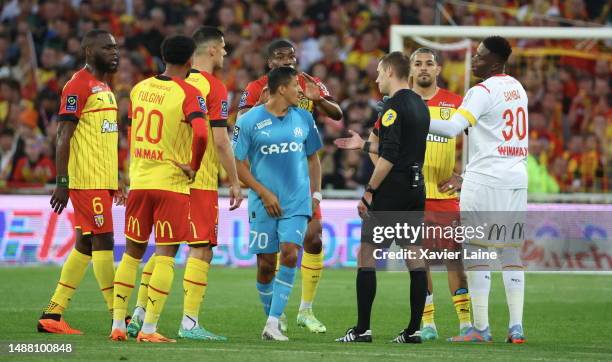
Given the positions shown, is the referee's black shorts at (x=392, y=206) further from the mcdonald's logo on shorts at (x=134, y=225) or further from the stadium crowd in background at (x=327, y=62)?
the stadium crowd in background at (x=327, y=62)

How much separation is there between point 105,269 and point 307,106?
2.66 metres

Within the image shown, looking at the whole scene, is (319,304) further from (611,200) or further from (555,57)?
(555,57)

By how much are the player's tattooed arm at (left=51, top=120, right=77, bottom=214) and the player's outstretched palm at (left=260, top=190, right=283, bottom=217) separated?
174cm

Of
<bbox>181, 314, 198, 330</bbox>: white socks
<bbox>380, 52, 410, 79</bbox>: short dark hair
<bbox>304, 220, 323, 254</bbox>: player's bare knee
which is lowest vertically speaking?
<bbox>181, 314, 198, 330</bbox>: white socks

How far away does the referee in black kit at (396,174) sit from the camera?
10398 millimetres

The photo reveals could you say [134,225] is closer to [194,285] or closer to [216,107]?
[194,285]

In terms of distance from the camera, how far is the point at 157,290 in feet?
33.6

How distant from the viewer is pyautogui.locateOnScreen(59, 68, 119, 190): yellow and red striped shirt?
1142cm

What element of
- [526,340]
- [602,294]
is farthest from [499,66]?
[602,294]

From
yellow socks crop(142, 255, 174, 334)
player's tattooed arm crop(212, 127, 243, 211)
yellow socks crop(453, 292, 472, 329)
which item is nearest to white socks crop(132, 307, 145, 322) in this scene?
yellow socks crop(142, 255, 174, 334)

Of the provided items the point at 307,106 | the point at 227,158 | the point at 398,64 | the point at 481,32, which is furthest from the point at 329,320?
the point at 481,32

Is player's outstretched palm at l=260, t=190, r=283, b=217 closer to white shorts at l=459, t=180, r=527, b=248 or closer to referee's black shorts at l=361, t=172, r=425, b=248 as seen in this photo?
referee's black shorts at l=361, t=172, r=425, b=248

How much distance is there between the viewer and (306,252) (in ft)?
41.4

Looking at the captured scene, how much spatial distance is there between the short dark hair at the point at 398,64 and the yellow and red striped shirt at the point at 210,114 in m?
1.46
